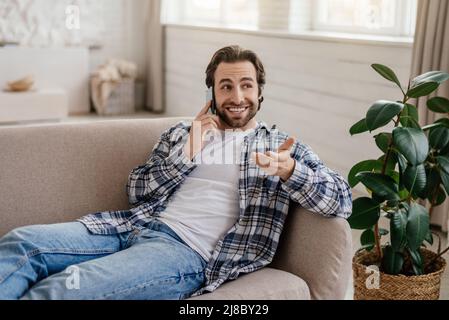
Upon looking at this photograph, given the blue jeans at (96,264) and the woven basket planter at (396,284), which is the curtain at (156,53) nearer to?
the woven basket planter at (396,284)

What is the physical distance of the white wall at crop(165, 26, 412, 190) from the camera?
11.6 ft

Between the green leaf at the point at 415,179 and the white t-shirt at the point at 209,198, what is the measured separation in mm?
504

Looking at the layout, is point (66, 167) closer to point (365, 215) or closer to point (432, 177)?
point (365, 215)

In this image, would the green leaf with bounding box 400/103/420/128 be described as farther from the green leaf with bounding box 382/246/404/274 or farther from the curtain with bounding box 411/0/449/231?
the curtain with bounding box 411/0/449/231

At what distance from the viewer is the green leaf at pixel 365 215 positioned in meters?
1.94

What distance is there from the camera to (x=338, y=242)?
5.16 ft

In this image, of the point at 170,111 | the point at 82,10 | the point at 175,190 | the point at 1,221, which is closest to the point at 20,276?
A: the point at 1,221

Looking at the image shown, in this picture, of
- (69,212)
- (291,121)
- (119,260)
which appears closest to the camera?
(119,260)

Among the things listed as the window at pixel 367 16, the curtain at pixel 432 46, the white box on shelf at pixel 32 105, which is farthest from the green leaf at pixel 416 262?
the white box on shelf at pixel 32 105

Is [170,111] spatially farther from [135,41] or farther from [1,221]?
[1,221]

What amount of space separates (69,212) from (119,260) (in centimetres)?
46

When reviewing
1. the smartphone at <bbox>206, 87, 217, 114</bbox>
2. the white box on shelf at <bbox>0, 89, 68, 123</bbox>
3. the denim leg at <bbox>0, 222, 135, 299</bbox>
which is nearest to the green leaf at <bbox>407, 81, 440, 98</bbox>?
the smartphone at <bbox>206, 87, 217, 114</bbox>

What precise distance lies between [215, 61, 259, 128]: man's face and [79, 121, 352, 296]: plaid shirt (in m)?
0.07
